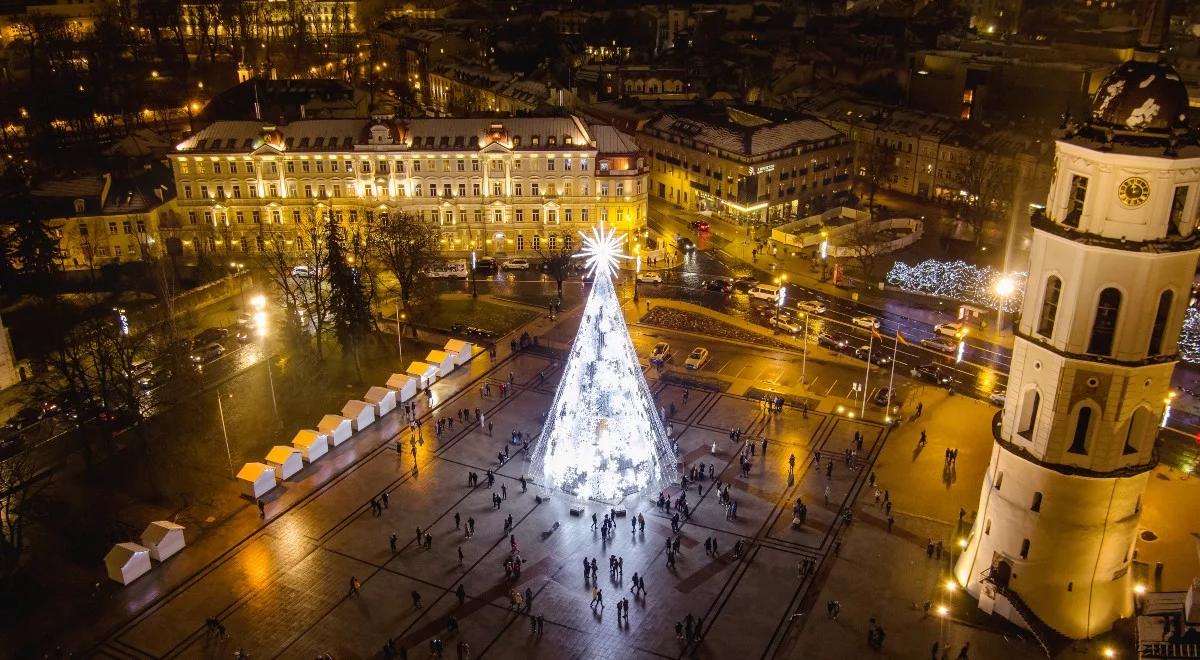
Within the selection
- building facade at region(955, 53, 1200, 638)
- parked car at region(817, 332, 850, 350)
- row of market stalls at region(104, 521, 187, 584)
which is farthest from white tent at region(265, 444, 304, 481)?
parked car at region(817, 332, 850, 350)

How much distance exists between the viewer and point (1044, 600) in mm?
45281

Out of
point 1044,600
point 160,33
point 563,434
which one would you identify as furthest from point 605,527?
point 160,33

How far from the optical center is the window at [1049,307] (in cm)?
4125

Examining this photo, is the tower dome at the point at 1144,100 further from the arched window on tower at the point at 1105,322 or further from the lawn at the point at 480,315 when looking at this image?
the lawn at the point at 480,315

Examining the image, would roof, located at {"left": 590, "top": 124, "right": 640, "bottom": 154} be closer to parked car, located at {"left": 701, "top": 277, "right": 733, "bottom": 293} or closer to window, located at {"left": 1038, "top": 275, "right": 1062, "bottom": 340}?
parked car, located at {"left": 701, "top": 277, "right": 733, "bottom": 293}

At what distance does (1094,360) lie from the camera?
40.4 metres

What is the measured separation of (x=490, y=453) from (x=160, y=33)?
524 ft

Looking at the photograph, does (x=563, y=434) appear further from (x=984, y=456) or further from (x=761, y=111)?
(x=761, y=111)

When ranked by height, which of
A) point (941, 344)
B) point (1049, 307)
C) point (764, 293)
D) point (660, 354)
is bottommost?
point (660, 354)

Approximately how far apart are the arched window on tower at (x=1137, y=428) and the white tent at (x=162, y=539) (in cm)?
4824

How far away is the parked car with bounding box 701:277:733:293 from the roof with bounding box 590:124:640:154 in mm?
16301

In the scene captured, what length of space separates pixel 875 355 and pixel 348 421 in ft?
135

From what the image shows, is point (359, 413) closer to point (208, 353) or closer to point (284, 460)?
point (284, 460)

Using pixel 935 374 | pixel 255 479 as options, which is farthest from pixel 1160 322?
pixel 255 479
